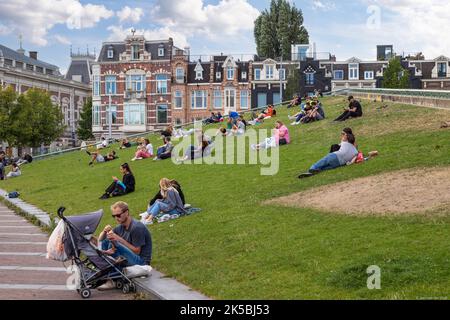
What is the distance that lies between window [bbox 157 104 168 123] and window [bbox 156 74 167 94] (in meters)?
1.88

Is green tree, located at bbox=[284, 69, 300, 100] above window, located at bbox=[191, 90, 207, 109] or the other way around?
above

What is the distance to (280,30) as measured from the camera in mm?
97812

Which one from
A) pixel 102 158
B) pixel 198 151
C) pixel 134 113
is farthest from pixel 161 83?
pixel 198 151

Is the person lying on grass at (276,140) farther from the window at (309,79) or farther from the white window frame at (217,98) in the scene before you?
the window at (309,79)

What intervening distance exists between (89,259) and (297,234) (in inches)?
161

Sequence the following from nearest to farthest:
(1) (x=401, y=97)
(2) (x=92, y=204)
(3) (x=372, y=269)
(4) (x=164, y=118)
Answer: (3) (x=372, y=269), (2) (x=92, y=204), (1) (x=401, y=97), (4) (x=164, y=118)

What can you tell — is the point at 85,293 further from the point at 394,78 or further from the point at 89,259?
the point at 394,78

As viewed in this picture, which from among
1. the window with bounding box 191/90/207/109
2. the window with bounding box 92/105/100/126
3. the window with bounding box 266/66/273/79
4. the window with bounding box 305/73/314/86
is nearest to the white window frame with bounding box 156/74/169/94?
Result: the window with bounding box 191/90/207/109

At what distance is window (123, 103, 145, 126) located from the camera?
86.9 metres

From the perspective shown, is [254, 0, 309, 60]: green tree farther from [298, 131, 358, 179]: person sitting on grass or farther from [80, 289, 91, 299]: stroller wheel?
[80, 289, 91, 299]: stroller wheel
